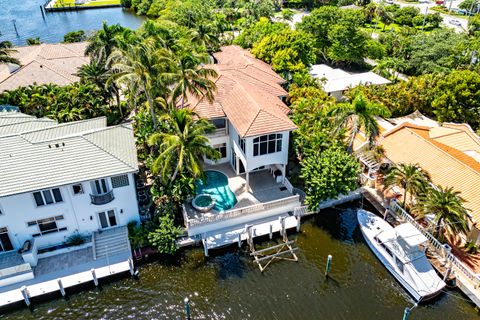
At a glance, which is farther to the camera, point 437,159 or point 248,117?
point 437,159

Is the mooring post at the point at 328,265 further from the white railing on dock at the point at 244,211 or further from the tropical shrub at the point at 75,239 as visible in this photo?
the tropical shrub at the point at 75,239

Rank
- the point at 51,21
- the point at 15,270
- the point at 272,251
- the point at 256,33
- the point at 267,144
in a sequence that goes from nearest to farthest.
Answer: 1. the point at 15,270
2. the point at 272,251
3. the point at 267,144
4. the point at 256,33
5. the point at 51,21

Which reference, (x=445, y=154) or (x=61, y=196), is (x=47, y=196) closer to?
(x=61, y=196)

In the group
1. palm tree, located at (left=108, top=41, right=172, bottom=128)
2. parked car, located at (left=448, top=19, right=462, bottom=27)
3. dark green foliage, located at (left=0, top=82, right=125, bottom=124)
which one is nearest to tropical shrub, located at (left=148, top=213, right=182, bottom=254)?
palm tree, located at (left=108, top=41, right=172, bottom=128)

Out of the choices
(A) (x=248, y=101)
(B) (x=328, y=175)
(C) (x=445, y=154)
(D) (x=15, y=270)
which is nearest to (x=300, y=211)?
(B) (x=328, y=175)

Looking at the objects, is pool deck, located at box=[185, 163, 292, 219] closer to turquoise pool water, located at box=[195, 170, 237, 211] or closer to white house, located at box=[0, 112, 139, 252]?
turquoise pool water, located at box=[195, 170, 237, 211]
